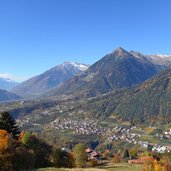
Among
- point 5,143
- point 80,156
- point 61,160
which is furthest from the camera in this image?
point 80,156

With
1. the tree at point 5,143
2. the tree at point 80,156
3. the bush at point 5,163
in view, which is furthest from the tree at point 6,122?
the tree at point 80,156

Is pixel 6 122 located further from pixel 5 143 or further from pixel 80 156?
pixel 80 156

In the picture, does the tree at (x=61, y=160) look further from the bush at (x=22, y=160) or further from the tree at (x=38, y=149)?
the bush at (x=22, y=160)

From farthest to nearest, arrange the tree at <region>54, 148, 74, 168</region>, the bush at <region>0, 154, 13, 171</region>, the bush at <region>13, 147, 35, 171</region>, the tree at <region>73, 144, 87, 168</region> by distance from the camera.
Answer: the tree at <region>73, 144, 87, 168</region>, the tree at <region>54, 148, 74, 168</region>, the bush at <region>13, 147, 35, 171</region>, the bush at <region>0, 154, 13, 171</region>

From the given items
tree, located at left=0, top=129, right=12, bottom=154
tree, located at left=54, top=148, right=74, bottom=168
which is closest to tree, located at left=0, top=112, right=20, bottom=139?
tree, located at left=0, top=129, right=12, bottom=154

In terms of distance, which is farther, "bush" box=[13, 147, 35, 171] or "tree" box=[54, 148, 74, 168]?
"tree" box=[54, 148, 74, 168]

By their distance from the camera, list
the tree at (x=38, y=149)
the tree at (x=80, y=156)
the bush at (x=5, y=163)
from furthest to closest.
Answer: the tree at (x=80, y=156) → the tree at (x=38, y=149) → the bush at (x=5, y=163)

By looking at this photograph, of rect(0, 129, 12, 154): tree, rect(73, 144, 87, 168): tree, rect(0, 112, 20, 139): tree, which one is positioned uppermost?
rect(0, 112, 20, 139): tree

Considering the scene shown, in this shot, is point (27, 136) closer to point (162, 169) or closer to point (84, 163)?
point (84, 163)

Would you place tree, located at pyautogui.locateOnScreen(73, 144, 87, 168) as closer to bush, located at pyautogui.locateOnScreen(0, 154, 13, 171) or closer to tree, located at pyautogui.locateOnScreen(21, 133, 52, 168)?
tree, located at pyautogui.locateOnScreen(21, 133, 52, 168)

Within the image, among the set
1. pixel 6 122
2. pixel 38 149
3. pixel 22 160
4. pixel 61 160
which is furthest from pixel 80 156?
pixel 22 160

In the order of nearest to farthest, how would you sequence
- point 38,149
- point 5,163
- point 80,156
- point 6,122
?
point 5,163 < point 6,122 < point 38,149 < point 80,156
